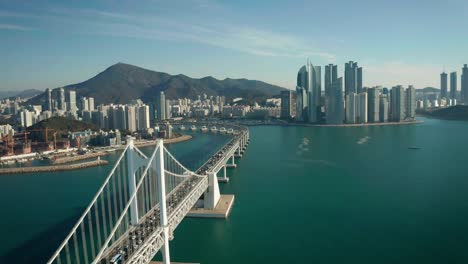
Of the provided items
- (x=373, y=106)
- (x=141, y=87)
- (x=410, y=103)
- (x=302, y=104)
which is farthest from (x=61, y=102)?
(x=141, y=87)

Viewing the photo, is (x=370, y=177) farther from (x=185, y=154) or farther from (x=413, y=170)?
(x=185, y=154)

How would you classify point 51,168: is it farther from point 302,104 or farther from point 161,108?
point 302,104

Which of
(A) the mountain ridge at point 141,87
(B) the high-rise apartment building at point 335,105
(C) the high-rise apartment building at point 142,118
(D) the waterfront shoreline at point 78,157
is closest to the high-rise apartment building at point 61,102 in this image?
(C) the high-rise apartment building at point 142,118

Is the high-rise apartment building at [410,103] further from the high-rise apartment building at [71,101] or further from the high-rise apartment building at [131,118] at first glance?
the high-rise apartment building at [71,101]

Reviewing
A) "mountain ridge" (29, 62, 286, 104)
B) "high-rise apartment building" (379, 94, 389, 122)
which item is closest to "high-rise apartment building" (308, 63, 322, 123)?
"high-rise apartment building" (379, 94, 389, 122)

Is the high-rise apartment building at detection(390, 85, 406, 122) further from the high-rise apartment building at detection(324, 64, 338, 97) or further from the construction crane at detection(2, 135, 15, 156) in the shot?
the construction crane at detection(2, 135, 15, 156)

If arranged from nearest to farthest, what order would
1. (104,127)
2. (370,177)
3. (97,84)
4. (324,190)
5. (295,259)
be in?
(295,259) < (324,190) < (370,177) < (104,127) < (97,84)

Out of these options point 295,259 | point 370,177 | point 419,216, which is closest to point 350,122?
point 370,177

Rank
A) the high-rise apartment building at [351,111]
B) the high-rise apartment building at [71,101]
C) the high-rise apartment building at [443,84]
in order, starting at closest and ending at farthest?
the high-rise apartment building at [351,111], the high-rise apartment building at [71,101], the high-rise apartment building at [443,84]
